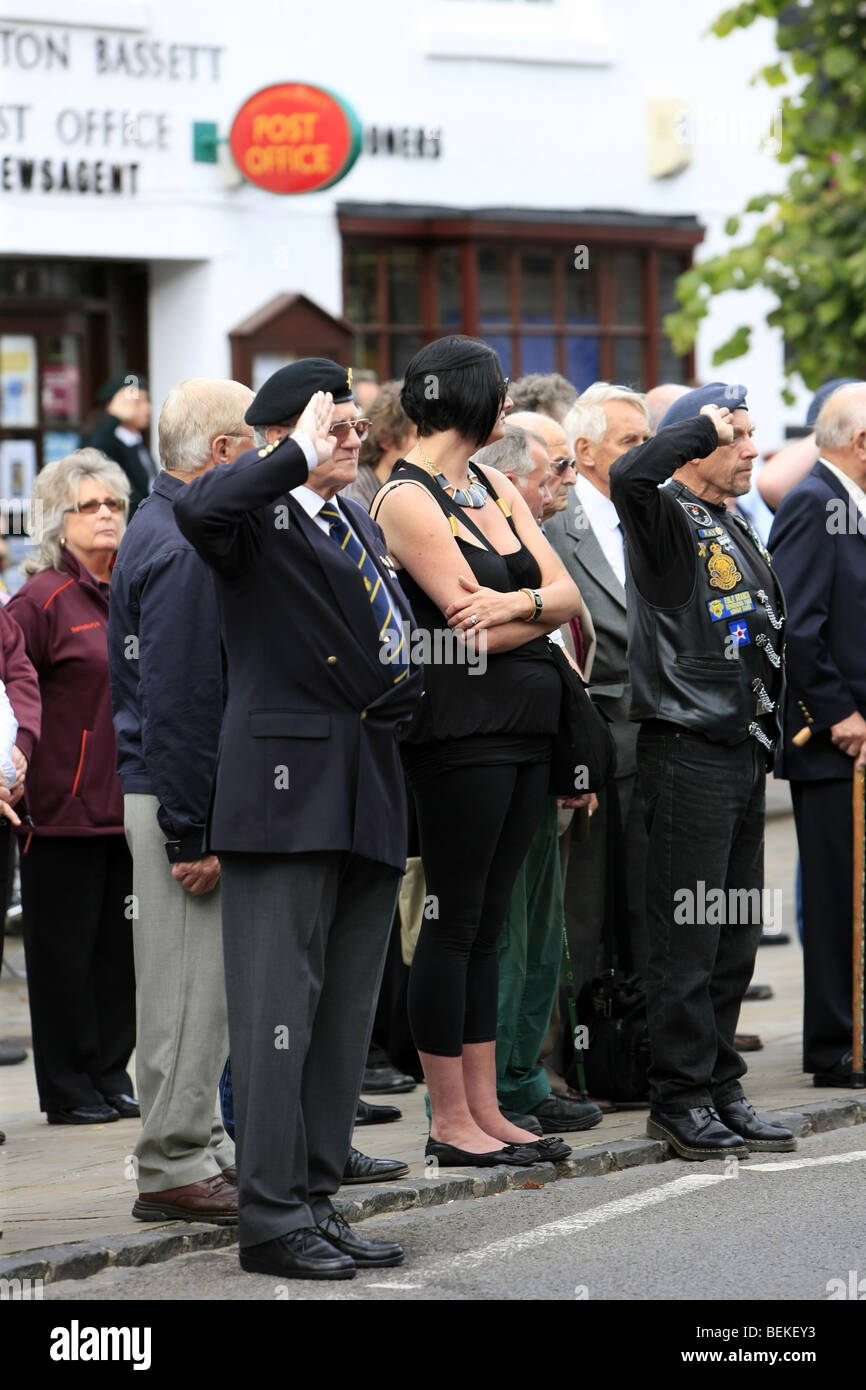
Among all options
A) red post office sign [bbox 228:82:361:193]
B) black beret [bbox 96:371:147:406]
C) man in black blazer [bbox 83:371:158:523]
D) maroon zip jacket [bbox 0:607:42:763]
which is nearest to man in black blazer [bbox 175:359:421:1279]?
maroon zip jacket [bbox 0:607:42:763]

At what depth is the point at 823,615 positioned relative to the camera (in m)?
8.13

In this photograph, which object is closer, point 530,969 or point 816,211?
point 530,969

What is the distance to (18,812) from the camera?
791cm

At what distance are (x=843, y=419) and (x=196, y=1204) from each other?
371cm

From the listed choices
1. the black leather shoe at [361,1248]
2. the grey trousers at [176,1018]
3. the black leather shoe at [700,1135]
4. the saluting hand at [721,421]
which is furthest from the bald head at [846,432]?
the black leather shoe at [361,1248]

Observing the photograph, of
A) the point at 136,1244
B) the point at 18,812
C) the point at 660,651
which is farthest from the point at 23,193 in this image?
the point at 136,1244

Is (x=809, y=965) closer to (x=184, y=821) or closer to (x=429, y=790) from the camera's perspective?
(x=429, y=790)

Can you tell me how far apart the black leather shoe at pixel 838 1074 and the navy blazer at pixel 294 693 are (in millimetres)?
2934

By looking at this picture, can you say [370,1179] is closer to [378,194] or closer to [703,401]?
[703,401]

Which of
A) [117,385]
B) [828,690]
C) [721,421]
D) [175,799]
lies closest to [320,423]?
[175,799]

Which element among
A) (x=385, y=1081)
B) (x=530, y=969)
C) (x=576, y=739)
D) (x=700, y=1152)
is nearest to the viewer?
(x=576, y=739)

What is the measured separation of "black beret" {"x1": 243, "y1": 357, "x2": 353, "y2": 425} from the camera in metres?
5.73

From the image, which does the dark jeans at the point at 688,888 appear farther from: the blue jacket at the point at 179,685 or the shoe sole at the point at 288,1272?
the shoe sole at the point at 288,1272
